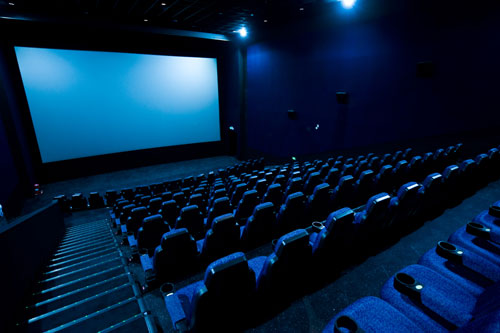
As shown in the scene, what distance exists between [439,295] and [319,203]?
202 cm

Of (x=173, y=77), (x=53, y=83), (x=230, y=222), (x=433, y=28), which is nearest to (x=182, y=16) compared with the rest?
(x=173, y=77)

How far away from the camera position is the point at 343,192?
384 cm

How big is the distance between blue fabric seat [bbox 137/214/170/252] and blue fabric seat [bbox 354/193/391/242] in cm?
235

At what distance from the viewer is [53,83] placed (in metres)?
9.78

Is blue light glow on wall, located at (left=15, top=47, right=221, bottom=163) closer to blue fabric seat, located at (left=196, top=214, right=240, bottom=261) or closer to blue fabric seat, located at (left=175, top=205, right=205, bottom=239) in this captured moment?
blue fabric seat, located at (left=175, top=205, right=205, bottom=239)

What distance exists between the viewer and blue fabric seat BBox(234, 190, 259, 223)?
3.81m

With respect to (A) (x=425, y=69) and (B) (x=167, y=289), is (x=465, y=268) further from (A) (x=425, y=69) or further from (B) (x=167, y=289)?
(A) (x=425, y=69)

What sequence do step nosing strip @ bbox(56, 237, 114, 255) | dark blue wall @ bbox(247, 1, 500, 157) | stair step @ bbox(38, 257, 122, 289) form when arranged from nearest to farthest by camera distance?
stair step @ bbox(38, 257, 122, 289)
step nosing strip @ bbox(56, 237, 114, 255)
dark blue wall @ bbox(247, 1, 500, 157)

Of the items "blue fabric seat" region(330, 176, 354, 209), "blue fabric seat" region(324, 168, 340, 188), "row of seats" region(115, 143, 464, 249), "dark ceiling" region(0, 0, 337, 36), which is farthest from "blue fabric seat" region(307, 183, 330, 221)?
"dark ceiling" region(0, 0, 337, 36)

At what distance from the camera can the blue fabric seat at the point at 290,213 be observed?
3.11 m

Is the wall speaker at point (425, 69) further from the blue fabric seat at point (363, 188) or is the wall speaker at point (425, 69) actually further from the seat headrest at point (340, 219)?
the seat headrest at point (340, 219)

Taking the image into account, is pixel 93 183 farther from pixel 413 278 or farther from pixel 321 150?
pixel 413 278

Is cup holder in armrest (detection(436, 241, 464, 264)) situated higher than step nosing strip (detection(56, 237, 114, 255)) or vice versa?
cup holder in armrest (detection(436, 241, 464, 264))

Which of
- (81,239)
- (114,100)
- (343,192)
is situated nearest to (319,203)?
(343,192)
